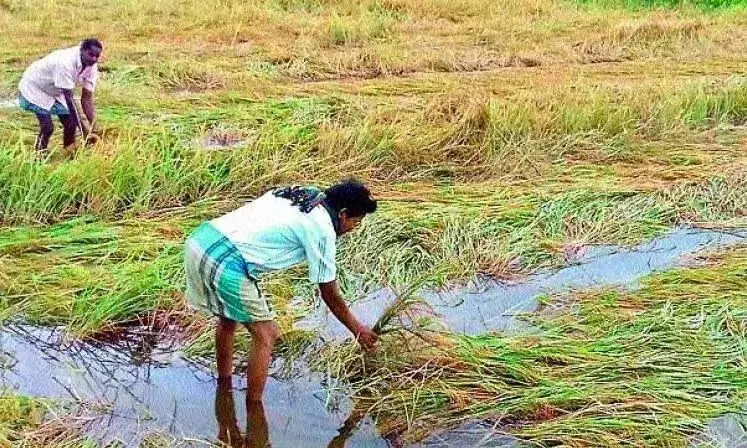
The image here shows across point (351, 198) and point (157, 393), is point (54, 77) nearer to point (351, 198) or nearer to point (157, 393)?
point (157, 393)

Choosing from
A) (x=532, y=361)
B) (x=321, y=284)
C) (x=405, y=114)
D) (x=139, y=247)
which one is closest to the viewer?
(x=321, y=284)

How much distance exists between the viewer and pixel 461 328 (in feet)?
14.9

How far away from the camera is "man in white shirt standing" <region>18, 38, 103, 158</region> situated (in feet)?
19.7

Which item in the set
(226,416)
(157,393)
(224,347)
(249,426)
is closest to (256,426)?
(249,426)

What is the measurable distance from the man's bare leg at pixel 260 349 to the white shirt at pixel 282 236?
0.71ft

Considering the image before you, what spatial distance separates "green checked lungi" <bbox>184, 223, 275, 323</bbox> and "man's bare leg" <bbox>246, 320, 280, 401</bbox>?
0.04 meters

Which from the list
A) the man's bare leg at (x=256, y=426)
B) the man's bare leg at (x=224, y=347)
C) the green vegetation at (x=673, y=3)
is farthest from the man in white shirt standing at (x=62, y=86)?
the green vegetation at (x=673, y=3)

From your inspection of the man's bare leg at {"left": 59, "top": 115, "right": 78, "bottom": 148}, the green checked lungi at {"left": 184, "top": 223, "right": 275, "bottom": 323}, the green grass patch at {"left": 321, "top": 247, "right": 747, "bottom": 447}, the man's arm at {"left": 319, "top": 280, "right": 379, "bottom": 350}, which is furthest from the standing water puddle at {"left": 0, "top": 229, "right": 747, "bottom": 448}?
the man's bare leg at {"left": 59, "top": 115, "right": 78, "bottom": 148}

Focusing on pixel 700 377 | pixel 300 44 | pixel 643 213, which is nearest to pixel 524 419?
pixel 700 377

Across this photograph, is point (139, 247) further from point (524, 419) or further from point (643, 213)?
point (643, 213)

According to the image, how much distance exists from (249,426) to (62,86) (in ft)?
10.6

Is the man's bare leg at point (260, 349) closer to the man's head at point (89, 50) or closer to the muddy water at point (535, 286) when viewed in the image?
the muddy water at point (535, 286)

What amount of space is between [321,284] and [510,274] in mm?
1909

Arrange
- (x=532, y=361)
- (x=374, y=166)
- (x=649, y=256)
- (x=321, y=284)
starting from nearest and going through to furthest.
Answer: (x=321, y=284) < (x=532, y=361) < (x=649, y=256) < (x=374, y=166)
